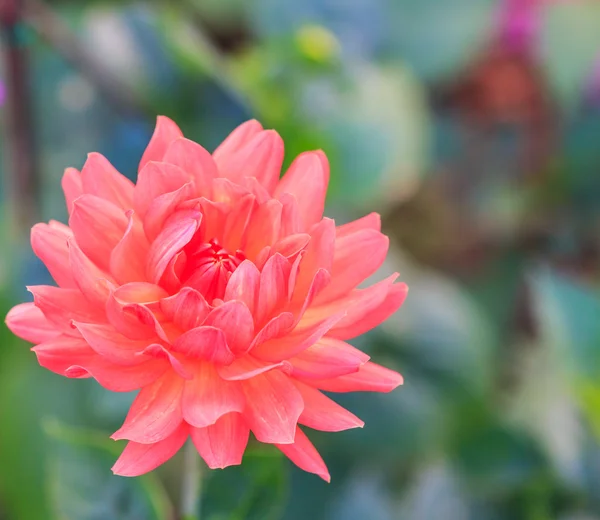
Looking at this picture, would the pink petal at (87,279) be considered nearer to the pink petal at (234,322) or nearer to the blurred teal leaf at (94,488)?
the pink petal at (234,322)

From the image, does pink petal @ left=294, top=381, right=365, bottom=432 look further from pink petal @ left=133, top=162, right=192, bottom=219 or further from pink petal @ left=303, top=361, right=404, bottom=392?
pink petal @ left=133, top=162, right=192, bottom=219

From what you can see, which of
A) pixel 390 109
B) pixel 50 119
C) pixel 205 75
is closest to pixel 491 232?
pixel 390 109

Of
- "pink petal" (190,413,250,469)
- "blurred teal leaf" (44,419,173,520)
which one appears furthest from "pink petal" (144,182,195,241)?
"blurred teal leaf" (44,419,173,520)

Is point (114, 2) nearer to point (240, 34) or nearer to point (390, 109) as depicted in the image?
point (240, 34)

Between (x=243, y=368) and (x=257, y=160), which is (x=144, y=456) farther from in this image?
(x=257, y=160)

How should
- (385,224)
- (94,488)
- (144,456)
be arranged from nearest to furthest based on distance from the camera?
1. (144,456)
2. (94,488)
3. (385,224)

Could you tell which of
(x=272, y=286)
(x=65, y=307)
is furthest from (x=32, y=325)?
(x=272, y=286)
